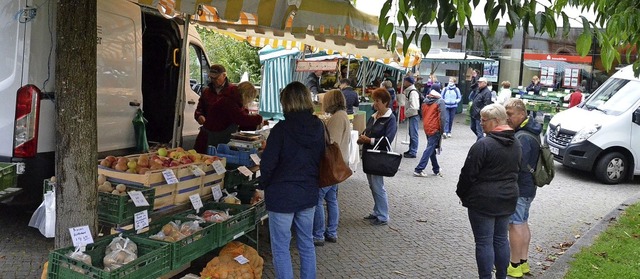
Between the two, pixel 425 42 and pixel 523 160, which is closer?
pixel 425 42

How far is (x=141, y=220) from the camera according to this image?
14.2ft

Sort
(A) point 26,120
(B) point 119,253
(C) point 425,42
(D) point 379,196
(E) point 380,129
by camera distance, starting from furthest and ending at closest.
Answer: (D) point 379,196, (E) point 380,129, (A) point 26,120, (B) point 119,253, (C) point 425,42

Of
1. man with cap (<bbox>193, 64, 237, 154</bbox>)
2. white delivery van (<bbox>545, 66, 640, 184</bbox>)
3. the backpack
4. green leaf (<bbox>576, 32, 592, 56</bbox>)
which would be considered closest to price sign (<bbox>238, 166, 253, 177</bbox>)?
man with cap (<bbox>193, 64, 237, 154</bbox>)

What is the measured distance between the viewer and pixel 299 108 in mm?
4531

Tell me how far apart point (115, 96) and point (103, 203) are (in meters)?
2.38

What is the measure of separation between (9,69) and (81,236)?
2360 millimetres

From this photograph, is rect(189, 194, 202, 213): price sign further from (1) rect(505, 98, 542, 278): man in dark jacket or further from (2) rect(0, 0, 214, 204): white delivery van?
(1) rect(505, 98, 542, 278): man in dark jacket

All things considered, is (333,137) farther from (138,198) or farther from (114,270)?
(114,270)

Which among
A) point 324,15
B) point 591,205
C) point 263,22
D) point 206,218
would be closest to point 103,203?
point 206,218

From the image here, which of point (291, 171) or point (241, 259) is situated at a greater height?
point (291, 171)

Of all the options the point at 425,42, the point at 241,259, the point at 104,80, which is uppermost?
the point at 425,42

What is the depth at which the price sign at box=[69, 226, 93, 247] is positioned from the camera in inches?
144

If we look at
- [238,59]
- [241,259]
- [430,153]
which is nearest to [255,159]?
[241,259]

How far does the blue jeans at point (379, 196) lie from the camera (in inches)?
282
